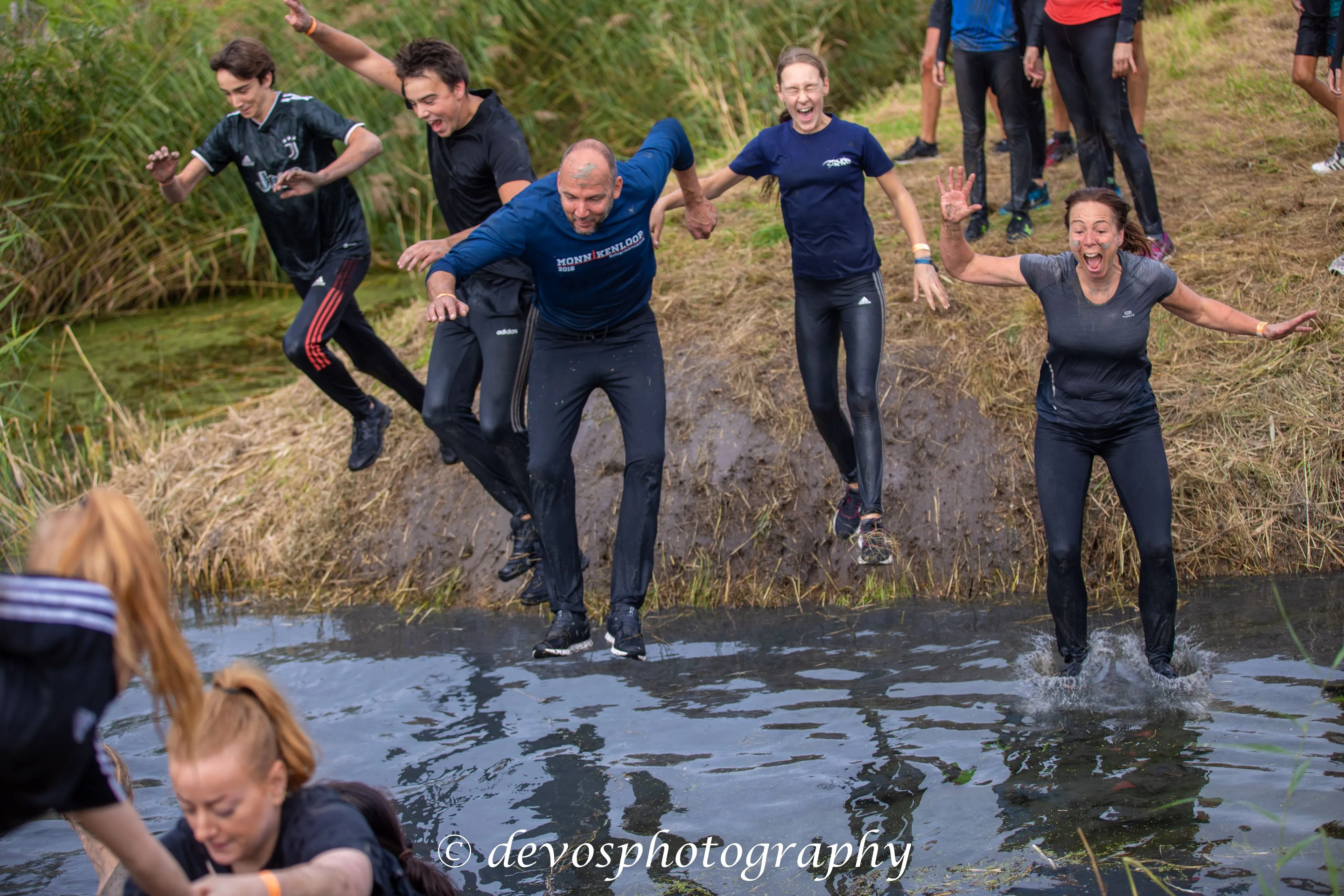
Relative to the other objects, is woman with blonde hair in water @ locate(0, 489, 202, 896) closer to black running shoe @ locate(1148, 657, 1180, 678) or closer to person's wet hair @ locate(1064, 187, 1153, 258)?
person's wet hair @ locate(1064, 187, 1153, 258)

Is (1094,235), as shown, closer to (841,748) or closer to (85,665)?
(841,748)

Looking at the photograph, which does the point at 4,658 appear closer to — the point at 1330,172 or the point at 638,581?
the point at 638,581

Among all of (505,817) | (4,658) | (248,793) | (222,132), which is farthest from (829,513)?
(4,658)

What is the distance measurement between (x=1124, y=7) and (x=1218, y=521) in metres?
3.37

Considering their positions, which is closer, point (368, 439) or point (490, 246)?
point (490, 246)

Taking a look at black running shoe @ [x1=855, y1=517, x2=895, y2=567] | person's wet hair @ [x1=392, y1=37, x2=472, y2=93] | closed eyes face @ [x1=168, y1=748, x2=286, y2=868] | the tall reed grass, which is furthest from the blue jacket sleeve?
the tall reed grass

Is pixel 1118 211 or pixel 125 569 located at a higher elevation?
pixel 1118 211

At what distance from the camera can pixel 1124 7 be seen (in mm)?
8141

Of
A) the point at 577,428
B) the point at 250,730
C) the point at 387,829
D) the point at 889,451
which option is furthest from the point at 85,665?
the point at 889,451

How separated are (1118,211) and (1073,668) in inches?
90.2

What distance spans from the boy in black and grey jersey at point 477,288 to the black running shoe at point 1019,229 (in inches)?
167

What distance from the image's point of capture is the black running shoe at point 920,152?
1155 centimetres

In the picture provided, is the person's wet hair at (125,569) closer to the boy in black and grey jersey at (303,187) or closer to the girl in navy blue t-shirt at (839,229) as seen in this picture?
the girl in navy blue t-shirt at (839,229)

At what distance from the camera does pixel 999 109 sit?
9.51 meters
